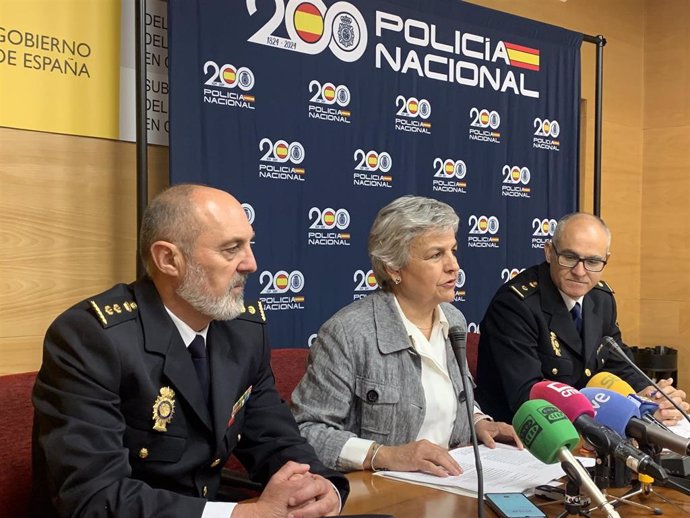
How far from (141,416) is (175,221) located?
427 millimetres

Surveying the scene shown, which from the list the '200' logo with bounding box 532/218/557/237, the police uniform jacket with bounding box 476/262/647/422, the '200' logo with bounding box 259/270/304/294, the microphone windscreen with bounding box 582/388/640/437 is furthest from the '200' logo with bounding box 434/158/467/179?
the microphone windscreen with bounding box 582/388/640/437

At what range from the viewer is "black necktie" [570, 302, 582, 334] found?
2.92 m

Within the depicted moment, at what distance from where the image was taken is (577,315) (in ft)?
9.63

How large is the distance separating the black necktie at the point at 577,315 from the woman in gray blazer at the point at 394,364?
0.66 m

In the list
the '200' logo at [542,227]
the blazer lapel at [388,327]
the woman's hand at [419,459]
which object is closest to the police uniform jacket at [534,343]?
the blazer lapel at [388,327]

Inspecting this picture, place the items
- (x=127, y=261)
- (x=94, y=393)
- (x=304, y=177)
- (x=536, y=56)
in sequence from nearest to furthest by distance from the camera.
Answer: (x=94, y=393) < (x=127, y=261) < (x=304, y=177) < (x=536, y=56)

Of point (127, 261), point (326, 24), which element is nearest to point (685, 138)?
point (326, 24)

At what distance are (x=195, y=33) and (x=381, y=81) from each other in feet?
3.55

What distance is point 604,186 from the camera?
5609 mm

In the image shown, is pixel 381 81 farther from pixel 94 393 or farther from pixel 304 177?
pixel 94 393

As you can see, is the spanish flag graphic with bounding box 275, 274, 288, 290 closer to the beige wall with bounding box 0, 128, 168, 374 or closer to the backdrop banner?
the backdrop banner

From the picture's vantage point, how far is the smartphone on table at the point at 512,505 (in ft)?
5.16

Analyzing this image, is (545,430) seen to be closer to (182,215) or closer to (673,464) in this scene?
(673,464)

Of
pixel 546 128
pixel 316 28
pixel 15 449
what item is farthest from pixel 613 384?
pixel 546 128
